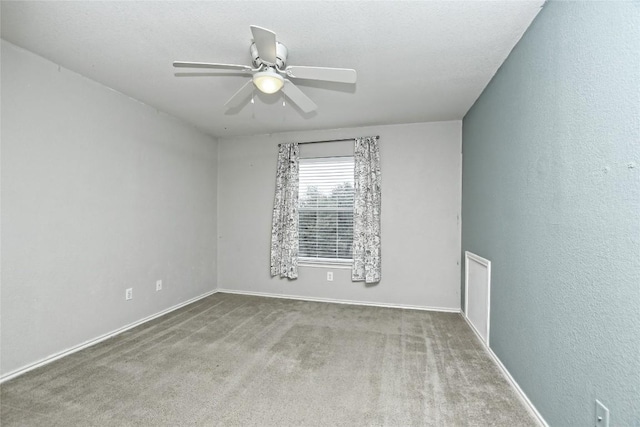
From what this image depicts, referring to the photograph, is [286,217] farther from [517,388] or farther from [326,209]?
[517,388]

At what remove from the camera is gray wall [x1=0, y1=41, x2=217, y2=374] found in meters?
2.09

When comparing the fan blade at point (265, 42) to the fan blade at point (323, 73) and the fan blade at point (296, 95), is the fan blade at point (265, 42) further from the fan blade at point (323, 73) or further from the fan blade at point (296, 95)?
the fan blade at point (296, 95)

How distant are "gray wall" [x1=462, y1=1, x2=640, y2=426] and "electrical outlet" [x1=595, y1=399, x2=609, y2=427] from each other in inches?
1.1

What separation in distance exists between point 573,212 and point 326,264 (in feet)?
9.95

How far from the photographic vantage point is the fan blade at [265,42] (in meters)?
1.46

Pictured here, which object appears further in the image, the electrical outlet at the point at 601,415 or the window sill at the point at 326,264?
the window sill at the point at 326,264

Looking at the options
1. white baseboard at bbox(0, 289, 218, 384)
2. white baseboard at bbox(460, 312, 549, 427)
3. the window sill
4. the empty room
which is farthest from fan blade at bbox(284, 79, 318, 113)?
white baseboard at bbox(0, 289, 218, 384)

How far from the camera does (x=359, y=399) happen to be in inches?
73.9

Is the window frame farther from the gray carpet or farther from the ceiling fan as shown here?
the ceiling fan

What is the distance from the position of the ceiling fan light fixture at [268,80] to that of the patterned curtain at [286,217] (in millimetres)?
2146

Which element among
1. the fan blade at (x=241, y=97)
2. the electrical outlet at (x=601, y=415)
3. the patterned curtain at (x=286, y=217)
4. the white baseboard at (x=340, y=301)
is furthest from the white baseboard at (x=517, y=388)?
the fan blade at (x=241, y=97)

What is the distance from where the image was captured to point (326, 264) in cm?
409

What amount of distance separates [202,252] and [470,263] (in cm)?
360

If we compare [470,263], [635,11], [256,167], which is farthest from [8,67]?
[470,263]
